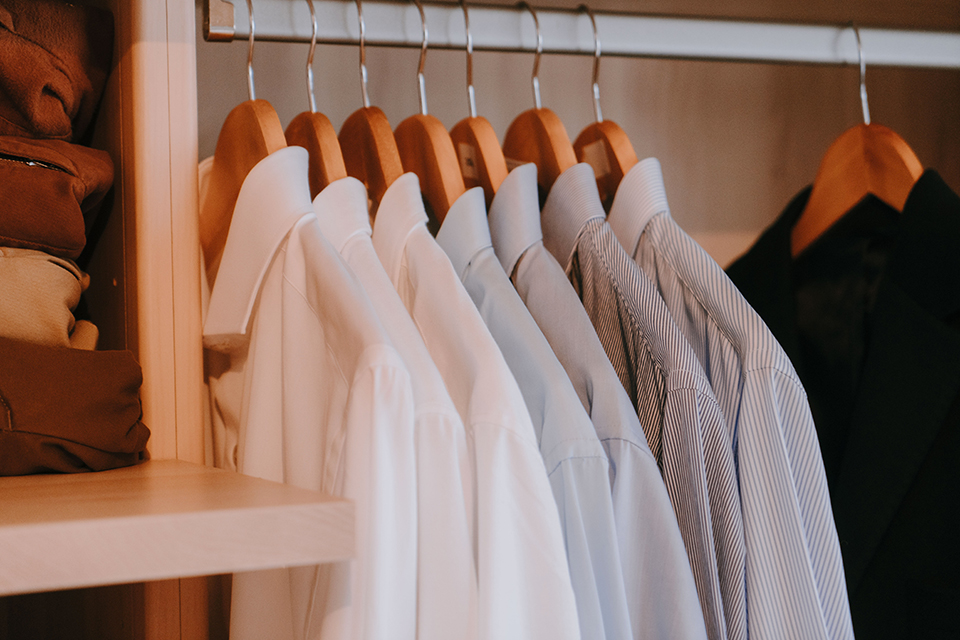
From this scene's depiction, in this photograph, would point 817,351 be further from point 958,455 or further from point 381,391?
point 381,391

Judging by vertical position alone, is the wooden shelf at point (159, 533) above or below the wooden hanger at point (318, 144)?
below

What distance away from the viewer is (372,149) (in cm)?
70

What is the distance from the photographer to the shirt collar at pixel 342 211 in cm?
60

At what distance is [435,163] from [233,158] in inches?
6.7

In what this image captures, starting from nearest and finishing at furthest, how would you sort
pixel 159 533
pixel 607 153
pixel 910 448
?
pixel 159 533 < pixel 910 448 < pixel 607 153

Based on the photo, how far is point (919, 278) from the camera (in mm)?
721

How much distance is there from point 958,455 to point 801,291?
302 millimetres

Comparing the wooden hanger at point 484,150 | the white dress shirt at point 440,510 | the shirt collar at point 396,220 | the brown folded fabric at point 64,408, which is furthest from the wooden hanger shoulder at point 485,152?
the brown folded fabric at point 64,408

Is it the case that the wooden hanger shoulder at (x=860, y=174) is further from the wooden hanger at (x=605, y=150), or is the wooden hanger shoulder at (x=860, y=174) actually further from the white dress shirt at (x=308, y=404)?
the white dress shirt at (x=308, y=404)

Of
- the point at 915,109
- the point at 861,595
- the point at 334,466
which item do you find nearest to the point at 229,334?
the point at 334,466

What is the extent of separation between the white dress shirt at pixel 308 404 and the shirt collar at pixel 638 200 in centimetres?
28

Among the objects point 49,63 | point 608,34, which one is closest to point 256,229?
point 49,63

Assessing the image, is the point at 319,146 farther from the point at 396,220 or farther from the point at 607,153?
the point at 607,153

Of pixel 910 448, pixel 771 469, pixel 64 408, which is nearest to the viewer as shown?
pixel 64 408
